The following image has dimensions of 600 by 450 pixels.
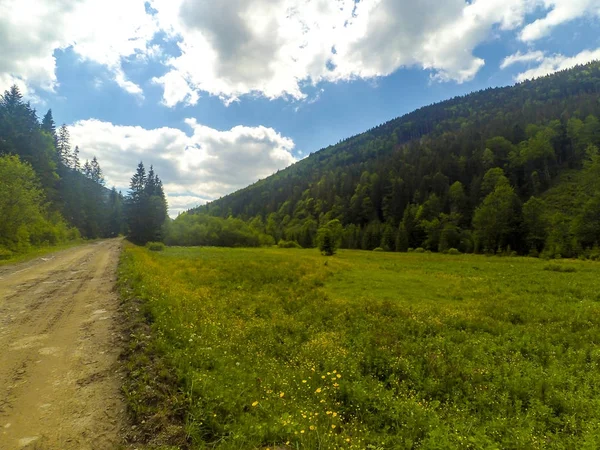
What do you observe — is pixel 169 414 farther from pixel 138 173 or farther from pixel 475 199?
pixel 475 199

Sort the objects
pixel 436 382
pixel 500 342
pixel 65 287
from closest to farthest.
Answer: pixel 436 382 → pixel 500 342 → pixel 65 287

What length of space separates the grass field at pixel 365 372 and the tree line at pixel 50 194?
1124 inches

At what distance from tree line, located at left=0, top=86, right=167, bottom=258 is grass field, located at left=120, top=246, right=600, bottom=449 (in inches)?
1124

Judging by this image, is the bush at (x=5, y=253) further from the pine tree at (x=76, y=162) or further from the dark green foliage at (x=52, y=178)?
the pine tree at (x=76, y=162)

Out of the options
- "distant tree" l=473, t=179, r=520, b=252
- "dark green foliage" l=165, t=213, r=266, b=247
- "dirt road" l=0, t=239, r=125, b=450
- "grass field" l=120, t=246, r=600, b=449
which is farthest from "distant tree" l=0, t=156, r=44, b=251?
"distant tree" l=473, t=179, r=520, b=252

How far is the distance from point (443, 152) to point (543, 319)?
158 metres

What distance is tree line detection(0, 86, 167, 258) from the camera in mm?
34031

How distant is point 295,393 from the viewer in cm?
812

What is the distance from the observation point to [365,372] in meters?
9.86

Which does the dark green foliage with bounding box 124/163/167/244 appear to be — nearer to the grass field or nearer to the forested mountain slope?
the forested mountain slope

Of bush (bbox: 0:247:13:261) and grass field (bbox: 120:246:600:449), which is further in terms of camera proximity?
bush (bbox: 0:247:13:261)

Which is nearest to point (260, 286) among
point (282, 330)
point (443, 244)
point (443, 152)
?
point (282, 330)

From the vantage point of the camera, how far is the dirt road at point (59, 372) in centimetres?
528

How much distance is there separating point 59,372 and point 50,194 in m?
69.3
